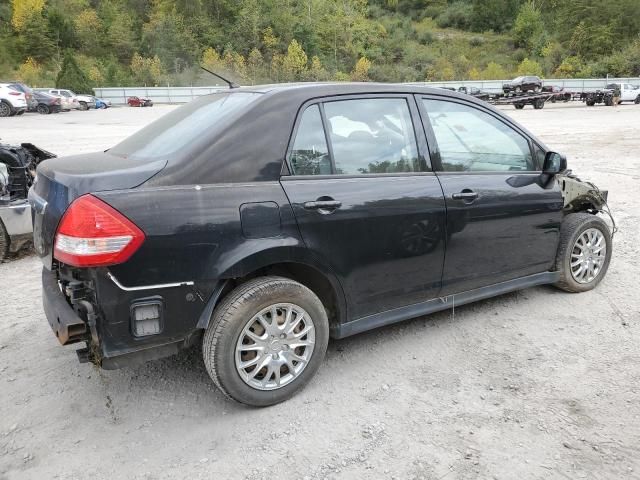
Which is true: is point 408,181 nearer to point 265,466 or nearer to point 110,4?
point 265,466

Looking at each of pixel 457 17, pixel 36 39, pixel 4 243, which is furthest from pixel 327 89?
pixel 457 17

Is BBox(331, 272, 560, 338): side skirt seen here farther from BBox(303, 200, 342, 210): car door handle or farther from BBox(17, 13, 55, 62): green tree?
BBox(17, 13, 55, 62): green tree

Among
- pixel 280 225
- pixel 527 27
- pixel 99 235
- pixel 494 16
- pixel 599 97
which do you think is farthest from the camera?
pixel 494 16

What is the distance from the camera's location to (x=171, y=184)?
2.74 m

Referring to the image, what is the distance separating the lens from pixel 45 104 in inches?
1348

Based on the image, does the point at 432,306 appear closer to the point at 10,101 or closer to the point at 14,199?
the point at 14,199

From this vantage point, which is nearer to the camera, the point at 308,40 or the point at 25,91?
the point at 25,91

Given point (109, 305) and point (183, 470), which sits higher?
point (109, 305)

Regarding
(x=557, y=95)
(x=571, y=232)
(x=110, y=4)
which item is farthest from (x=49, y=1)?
(x=571, y=232)

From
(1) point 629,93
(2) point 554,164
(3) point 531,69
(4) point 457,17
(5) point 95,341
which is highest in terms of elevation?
(4) point 457,17

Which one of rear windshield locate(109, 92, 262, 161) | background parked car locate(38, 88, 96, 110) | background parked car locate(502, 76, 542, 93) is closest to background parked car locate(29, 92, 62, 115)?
background parked car locate(38, 88, 96, 110)

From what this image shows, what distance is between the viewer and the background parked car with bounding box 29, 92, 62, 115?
111 ft

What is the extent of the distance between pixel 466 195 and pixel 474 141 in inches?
19.2

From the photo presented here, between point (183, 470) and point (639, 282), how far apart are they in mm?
4231
